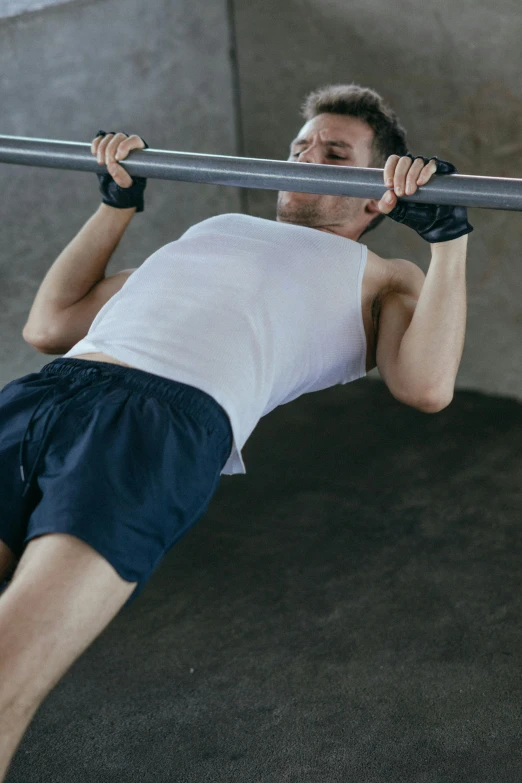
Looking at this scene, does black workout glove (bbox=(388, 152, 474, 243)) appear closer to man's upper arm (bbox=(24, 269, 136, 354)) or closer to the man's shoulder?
the man's shoulder

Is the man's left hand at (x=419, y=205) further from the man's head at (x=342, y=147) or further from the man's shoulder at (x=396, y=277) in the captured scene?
the man's head at (x=342, y=147)

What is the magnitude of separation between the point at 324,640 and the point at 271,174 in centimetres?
135

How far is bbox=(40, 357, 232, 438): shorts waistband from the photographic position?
149cm

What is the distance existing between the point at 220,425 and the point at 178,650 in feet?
3.46

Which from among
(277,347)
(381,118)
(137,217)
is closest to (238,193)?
(137,217)

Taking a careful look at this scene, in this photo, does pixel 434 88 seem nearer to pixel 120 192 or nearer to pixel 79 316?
pixel 120 192

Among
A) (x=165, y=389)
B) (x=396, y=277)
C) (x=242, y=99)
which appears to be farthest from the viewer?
(x=242, y=99)

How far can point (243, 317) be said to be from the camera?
1597 millimetres

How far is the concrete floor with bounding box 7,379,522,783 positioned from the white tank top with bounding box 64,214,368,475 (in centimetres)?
77

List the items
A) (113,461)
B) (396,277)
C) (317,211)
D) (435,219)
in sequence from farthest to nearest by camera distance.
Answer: (317,211) → (396,277) → (435,219) → (113,461)

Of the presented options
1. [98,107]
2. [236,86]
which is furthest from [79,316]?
[236,86]

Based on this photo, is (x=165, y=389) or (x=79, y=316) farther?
(x=79, y=316)

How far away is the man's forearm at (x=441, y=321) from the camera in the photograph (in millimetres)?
1626

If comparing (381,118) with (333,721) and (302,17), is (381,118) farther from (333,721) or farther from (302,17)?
(302,17)
